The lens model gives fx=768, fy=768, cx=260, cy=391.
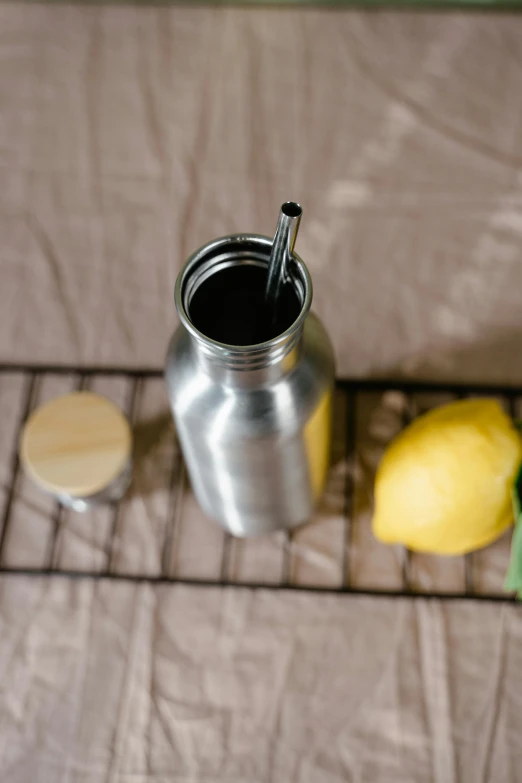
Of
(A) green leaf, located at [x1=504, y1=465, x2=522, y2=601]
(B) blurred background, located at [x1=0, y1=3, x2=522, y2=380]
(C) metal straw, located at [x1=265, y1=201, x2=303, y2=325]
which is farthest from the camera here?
(B) blurred background, located at [x1=0, y1=3, x2=522, y2=380]

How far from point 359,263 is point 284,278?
0.25m

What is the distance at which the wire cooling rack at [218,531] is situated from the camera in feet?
1.61

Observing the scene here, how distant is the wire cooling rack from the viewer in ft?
1.61

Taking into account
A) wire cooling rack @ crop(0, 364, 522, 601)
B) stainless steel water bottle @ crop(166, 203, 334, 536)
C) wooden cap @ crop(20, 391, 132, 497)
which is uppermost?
stainless steel water bottle @ crop(166, 203, 334, 536)

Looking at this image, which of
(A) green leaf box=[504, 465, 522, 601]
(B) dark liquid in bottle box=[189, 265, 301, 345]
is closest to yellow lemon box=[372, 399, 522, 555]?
(A) green leaf box=[504, 465, 522, 601]

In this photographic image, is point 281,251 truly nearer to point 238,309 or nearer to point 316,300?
point 238,309

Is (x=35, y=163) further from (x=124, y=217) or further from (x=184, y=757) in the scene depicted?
(x=184, y=757)

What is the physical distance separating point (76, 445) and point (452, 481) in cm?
22

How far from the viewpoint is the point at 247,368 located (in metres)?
0.34

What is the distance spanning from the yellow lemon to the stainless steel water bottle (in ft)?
0.18

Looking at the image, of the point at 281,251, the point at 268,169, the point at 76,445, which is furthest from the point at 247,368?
the point at 268,169

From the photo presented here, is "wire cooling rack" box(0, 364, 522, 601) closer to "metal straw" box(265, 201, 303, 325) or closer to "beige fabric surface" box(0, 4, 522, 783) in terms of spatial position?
"beige fabric surface" box(0, 4, 522, 783)

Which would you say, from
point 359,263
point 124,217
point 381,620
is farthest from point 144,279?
point 381,620

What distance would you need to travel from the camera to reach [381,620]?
1.57 ft
